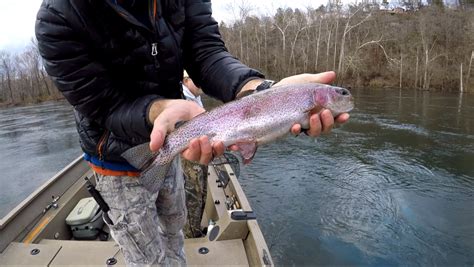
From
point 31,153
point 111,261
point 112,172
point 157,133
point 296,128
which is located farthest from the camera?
point 31,153

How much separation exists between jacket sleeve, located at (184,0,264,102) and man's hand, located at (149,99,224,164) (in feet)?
1.13

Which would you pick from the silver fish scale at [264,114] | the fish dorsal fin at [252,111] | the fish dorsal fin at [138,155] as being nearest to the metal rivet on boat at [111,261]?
the fish dorsal fin at [138,155]

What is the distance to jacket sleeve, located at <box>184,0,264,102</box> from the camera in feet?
8.22

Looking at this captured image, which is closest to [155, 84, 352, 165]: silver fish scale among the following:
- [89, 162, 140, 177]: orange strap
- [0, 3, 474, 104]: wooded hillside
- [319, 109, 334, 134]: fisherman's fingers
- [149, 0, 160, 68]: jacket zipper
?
[319, 109, 334, 134]: fisherman's fingers

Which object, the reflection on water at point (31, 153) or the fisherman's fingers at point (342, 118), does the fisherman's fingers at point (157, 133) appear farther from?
the reflection on water at point (31, 153)

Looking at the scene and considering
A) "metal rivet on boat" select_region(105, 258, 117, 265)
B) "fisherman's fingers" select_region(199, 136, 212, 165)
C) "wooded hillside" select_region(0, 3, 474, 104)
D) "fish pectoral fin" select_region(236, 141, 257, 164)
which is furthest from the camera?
"wooded hillside" select_region(0, 3, 474, 104)

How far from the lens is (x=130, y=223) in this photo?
2.44 metres

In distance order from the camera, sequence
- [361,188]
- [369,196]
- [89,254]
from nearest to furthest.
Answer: [89,254]
[369,196]
[361,188]

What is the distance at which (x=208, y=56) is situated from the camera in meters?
2.64

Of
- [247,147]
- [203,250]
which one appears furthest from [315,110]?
[203,250]

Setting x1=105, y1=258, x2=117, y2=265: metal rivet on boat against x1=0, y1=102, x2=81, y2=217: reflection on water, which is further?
x1=0, y1=102, x2=81, y2=217: reflection on water

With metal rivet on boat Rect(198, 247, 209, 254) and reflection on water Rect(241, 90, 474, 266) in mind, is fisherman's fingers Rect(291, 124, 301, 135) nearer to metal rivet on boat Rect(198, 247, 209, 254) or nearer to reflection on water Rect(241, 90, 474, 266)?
metal rivet on boat Rect(198, 247, 209, 254)

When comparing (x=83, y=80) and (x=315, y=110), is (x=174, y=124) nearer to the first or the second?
(x=83, y=80)

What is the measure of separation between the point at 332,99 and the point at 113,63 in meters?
1.35
